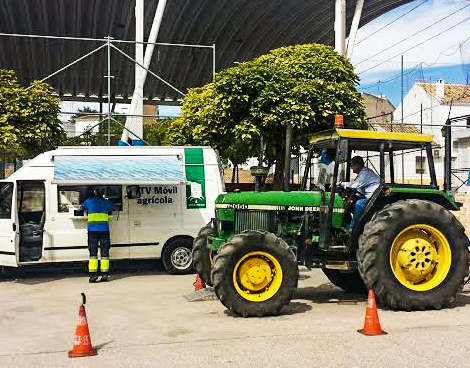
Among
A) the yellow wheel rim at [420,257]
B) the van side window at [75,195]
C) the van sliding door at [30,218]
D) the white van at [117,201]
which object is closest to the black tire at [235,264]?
the yellow wheel rim at [420,257]

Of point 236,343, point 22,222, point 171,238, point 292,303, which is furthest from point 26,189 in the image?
point 236,343

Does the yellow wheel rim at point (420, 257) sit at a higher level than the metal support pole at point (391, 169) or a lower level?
lower

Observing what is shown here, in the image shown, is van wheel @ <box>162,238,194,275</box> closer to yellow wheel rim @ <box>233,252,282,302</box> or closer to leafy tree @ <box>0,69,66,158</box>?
leafy tree @ <box>0,69,66,158</box>

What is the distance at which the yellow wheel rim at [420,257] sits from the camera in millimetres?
7625

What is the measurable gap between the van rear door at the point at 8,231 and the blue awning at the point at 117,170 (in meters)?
0.99

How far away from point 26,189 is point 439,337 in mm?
7793

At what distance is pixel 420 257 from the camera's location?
7.68 meters

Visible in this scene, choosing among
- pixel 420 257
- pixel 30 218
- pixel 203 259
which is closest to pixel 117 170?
pixel 30 218

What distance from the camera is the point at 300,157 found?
30.3 ft

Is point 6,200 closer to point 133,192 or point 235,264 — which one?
point 133,192

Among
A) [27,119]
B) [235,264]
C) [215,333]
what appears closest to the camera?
[215,333]

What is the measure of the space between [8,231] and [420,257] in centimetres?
719

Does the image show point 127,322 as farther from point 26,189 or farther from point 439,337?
point 26,189

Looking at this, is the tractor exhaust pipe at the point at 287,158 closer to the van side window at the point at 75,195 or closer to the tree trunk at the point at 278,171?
the van side window at the point at 75,195
